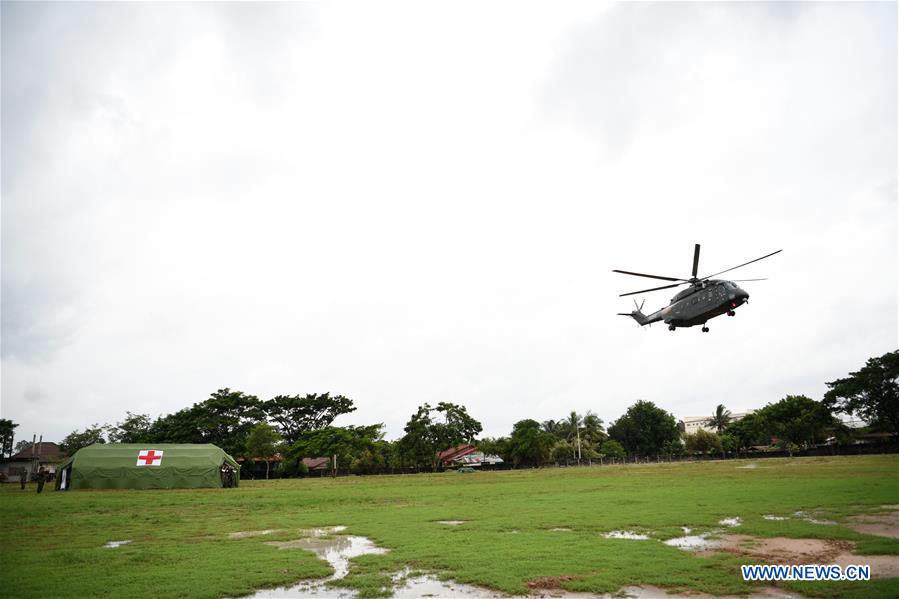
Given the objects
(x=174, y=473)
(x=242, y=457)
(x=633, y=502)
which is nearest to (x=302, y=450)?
(x=242, y=457)

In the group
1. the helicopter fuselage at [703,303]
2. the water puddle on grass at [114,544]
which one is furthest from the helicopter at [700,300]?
the water puddle on grass at [114,544]

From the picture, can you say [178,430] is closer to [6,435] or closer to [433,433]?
[433,433]

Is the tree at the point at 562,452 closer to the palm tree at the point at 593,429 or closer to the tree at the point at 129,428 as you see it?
the palm tree at the point at 593,429

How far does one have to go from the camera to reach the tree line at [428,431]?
74125mm

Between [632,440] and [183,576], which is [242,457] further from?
[632,440]

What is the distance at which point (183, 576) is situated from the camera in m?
12.0

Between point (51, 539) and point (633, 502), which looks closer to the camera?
point (51, 539)

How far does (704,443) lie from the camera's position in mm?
93500

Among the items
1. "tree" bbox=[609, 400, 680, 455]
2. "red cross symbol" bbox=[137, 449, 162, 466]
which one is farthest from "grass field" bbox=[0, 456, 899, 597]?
"tree" bbox=[609, 400, 680, 455]

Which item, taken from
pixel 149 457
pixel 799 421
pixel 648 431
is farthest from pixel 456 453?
pixel 149 457

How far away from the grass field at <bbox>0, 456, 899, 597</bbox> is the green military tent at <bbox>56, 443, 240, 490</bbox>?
43.2 feet

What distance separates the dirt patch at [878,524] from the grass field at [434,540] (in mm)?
657

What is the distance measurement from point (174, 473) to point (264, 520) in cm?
2792

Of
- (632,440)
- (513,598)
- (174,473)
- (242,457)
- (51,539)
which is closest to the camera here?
(513,598)
